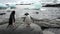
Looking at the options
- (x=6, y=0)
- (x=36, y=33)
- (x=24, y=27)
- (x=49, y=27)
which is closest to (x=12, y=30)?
(x=24, y=27)

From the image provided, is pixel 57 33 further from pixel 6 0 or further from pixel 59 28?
pixel 6 0

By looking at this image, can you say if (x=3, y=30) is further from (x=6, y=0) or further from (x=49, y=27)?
(x=6, y=0)

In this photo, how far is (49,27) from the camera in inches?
133

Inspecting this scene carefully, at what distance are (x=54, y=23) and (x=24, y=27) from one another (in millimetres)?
1001

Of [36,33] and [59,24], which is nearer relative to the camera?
[36,33]

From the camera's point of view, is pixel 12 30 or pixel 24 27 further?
pixel 24 27

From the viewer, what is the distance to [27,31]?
2.88 meters

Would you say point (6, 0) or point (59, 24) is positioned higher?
point (6, 0)

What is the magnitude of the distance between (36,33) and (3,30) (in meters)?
0.87

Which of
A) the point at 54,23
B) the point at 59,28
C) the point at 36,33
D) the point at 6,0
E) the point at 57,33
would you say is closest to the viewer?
the point at 36,33

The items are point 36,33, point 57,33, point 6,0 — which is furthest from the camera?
point 6,0

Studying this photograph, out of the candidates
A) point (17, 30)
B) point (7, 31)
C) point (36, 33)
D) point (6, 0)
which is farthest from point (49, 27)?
point (6, 0)

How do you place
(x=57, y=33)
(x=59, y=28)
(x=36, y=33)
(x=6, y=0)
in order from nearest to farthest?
(x=36, y=33)
(x=57, y=33)
(x=59, y=28)
(x=6, y=0)

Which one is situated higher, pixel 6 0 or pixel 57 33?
pixel 6 0
